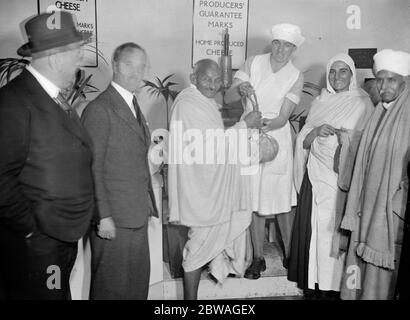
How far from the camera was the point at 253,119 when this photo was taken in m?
1.94

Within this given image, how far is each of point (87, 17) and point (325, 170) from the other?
1.27 meters

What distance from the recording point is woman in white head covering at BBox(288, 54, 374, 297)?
2.02m

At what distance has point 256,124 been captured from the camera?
195cm

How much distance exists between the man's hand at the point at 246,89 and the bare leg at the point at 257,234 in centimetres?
57

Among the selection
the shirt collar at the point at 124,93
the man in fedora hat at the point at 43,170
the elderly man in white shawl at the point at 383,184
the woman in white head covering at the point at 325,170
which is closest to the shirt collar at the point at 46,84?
the man in fedora hat at the point at 43,170

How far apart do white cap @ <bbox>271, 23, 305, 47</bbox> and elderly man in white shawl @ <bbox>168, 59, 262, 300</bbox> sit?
353 millimetres

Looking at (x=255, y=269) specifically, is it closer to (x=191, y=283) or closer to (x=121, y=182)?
(x=191, y=283)

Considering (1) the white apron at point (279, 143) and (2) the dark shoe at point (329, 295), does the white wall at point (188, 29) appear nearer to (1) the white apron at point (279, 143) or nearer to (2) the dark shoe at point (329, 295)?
(1) the white apron at point (279, 143)

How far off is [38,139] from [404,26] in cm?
175

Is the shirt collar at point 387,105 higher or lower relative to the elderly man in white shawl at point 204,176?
higher

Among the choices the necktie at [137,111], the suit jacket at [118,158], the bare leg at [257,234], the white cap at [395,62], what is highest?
the white cap at [395,62]

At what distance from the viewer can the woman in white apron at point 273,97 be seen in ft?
6.45

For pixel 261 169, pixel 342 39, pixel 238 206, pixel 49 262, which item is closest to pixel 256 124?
pixel 261 169

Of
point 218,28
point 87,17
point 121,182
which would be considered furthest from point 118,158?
point 218,28
